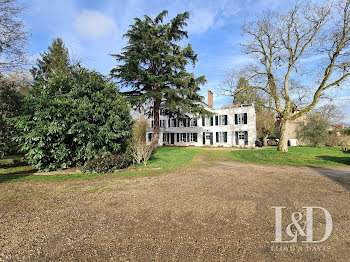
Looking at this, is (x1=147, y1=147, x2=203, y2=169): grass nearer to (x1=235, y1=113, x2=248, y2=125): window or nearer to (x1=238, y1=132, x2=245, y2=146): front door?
(x1=238, y1=132, x2=245, y2=146): front door

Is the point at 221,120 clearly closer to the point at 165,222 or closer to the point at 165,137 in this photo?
the point at 165,137

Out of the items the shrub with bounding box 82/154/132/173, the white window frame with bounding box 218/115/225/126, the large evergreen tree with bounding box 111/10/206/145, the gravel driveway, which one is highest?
the large evergreen tree with bounding box 111/10/206/145

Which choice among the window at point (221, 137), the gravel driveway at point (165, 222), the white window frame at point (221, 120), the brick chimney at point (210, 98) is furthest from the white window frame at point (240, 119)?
the gravel driveway at point (165, 222)

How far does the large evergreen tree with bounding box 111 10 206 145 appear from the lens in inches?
591

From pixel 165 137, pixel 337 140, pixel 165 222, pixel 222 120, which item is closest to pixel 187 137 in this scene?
pixel 165 137

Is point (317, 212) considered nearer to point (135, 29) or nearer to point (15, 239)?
point (15, 239)

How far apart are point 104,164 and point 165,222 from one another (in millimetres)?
5893

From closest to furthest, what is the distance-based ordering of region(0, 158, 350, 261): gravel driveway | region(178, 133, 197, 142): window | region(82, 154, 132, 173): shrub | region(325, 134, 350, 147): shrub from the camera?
region(0, 158, 350, 261): gravel driveway → region(82, 154, 132, 173): shrub → region(325, 134, 350, 147): shrub → region(178, 133, 197, 142): window

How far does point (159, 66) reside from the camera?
1672 cm

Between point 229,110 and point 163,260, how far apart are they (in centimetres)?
2448

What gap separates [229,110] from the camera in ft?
81.5

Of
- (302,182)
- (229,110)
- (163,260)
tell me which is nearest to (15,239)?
(163,260)

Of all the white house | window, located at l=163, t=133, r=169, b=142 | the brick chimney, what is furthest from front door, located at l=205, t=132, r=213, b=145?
the brick chimney

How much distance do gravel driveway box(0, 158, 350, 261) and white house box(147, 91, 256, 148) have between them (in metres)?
16.8
